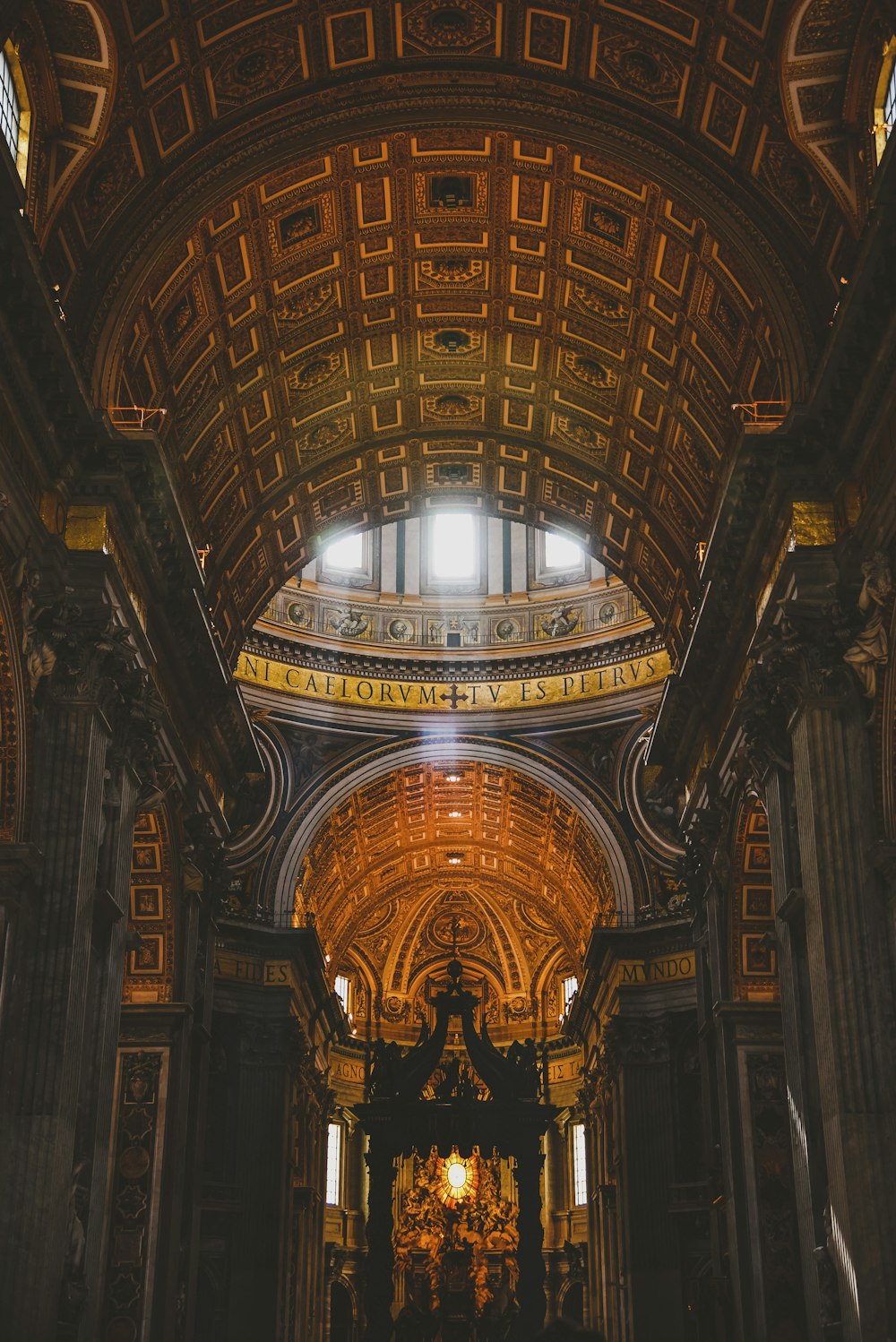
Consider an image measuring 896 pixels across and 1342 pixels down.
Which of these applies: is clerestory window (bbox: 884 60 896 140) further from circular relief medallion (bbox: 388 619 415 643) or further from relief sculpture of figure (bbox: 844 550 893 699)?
circular relief medallion (bbox: 388 619 415 643)

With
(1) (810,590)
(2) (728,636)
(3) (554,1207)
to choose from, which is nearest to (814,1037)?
(1) (810,590)

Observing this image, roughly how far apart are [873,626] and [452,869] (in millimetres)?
31101

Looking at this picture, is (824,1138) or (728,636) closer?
(824,1138)

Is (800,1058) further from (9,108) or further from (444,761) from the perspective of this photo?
(444,761)

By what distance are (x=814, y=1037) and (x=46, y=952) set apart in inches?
295

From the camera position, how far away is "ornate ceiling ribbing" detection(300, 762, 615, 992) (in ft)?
127

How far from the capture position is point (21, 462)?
48.6 feet

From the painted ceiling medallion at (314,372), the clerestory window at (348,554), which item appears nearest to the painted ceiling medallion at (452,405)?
the painted ceiling medallion at (314,372)

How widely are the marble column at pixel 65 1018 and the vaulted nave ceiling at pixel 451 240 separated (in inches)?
157

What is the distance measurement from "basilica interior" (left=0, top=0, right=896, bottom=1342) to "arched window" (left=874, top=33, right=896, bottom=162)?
0.15ft

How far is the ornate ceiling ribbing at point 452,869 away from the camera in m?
38.6

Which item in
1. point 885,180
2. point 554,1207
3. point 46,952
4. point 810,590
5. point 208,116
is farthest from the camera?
point 554,1207

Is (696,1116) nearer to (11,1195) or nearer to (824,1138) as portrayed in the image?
(824,1138)

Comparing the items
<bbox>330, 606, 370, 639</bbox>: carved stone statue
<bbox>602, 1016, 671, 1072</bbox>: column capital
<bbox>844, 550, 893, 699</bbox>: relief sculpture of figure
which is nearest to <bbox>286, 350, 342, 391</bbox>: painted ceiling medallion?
<bbox>844, 550, 893, 699</bbox>: relief sculpture of figure
